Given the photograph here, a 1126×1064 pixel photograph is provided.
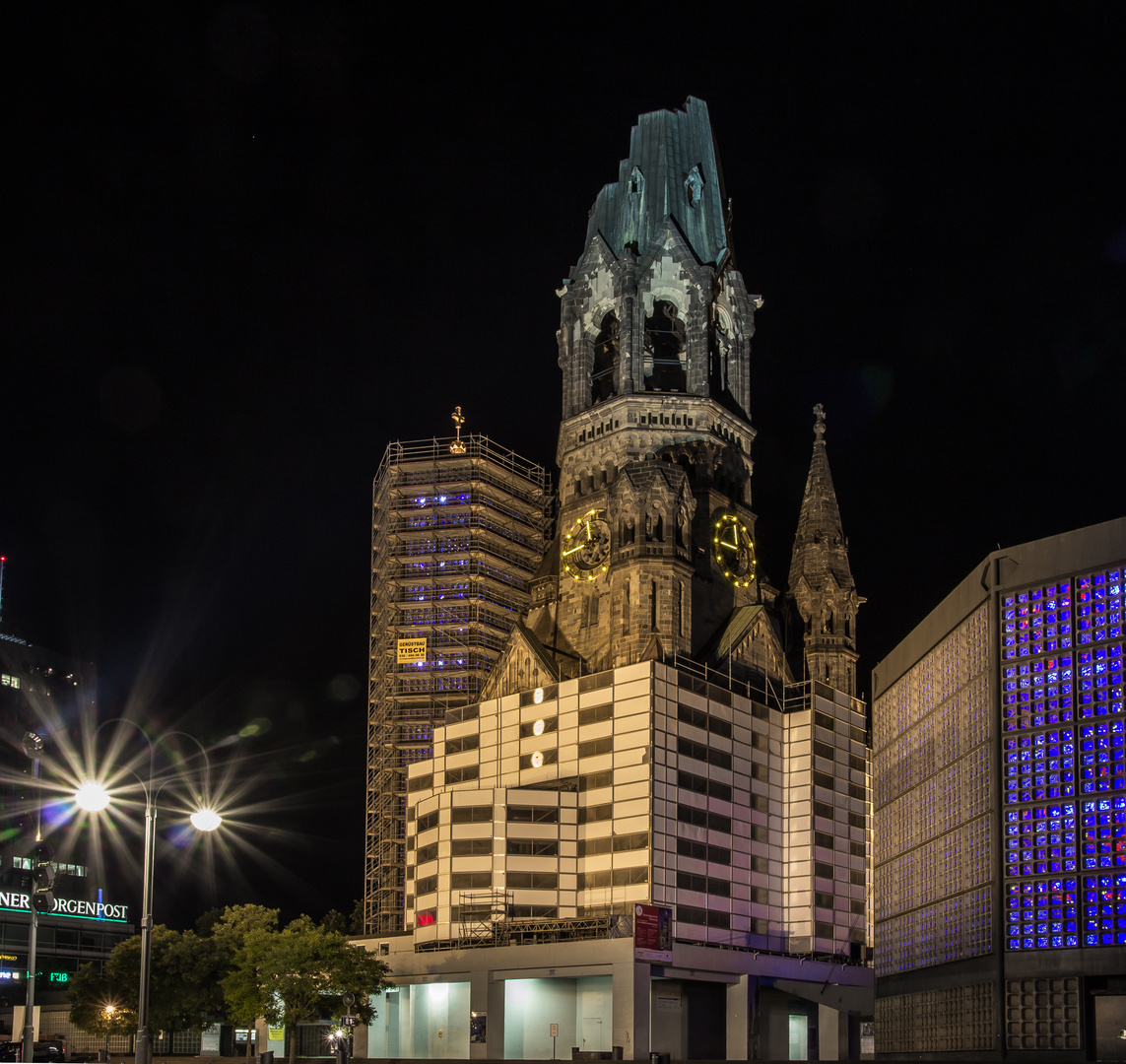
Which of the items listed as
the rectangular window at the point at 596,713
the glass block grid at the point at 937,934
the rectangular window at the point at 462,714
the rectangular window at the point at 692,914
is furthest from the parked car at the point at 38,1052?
the glass block grid at the point at 937,934

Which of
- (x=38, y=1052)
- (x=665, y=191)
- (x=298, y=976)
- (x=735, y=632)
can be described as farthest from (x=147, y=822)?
(x=665, y=191)

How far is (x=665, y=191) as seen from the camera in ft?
412

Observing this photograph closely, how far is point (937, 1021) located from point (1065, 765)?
17.6m

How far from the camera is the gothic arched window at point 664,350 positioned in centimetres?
12183

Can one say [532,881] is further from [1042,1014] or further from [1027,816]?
[1042,1014]

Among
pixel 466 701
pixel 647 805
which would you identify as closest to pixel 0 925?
pixel 466 701

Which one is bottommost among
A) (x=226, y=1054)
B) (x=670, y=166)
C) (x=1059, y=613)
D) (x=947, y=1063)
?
(x=226, y=1054)

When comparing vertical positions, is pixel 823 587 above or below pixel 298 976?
above

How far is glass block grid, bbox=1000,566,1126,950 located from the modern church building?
28.2m

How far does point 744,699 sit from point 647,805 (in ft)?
43.7

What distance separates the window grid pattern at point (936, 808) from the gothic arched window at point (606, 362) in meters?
38.1

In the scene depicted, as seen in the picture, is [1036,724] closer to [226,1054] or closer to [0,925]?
[226,1054]

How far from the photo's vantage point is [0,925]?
158250 mm

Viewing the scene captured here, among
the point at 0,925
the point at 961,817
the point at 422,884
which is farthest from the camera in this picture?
the point at 0,925
